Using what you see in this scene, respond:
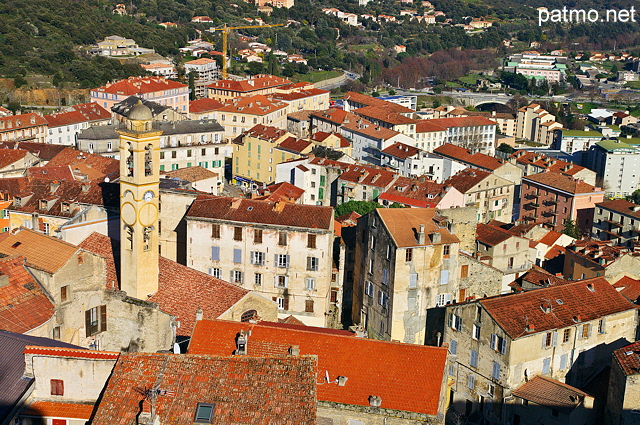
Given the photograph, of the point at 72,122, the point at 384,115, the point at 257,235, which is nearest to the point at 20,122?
the point at 72,122

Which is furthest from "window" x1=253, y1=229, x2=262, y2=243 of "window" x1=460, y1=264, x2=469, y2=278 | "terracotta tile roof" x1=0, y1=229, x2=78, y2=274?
"terracotta tile roof" x1=0, y1=229, x2=78, y2=274

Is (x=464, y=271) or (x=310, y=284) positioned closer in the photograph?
(x=310, y=284)

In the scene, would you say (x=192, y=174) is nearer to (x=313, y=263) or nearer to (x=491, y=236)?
(x=313, y=263)

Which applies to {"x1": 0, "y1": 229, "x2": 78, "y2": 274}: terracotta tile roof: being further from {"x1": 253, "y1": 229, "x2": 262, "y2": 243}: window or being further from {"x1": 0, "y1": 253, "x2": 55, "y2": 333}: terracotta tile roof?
{"x1": 253, "y1": 229, "x2": 262, "y2": 243}: window

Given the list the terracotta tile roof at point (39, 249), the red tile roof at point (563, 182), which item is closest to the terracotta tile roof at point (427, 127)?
the red tile roof at point (563, 182)

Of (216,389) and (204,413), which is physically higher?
(216,389)

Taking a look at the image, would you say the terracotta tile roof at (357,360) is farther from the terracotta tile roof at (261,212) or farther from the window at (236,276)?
the window at (236,276)
